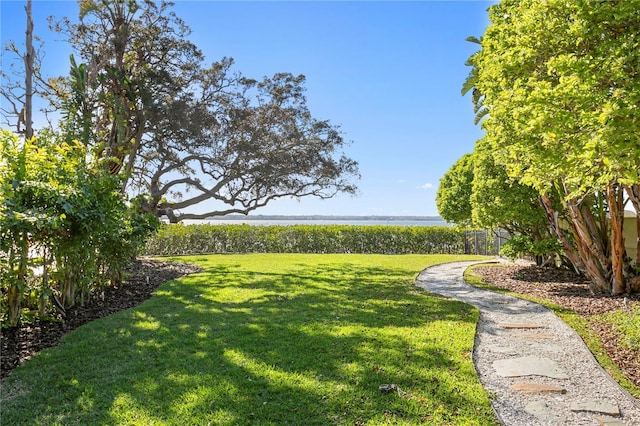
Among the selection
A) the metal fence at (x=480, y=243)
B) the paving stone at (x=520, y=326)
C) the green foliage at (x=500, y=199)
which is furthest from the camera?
the metal fence at (x=480, y=243)

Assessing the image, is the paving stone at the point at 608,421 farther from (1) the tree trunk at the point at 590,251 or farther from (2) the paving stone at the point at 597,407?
(1) the tree trunk at the point at 590,251

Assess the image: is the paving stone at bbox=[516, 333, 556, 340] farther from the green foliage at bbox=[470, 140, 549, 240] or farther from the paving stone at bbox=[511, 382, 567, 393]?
the green foliage at bbox=[470, 140, 549, 240]

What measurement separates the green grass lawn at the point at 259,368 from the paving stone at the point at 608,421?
84cm

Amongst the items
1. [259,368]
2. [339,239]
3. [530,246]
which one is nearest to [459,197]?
[530,246]

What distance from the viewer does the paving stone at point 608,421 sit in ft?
10.3

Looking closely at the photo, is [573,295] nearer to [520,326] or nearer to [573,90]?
[520,326]

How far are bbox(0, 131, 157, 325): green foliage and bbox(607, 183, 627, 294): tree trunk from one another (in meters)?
8.61

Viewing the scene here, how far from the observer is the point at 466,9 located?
8.41 metres

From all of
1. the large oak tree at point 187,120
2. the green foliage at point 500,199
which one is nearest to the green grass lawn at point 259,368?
the green foliage at point 500,199

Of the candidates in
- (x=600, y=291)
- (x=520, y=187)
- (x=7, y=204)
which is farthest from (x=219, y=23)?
(x=600, y=291)

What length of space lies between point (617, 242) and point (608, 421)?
5.58m

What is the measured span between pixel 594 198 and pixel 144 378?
9550 millimetres

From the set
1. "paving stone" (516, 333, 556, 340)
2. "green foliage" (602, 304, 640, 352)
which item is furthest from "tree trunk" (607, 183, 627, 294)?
"paving stone" (516, 333, 556, 340)

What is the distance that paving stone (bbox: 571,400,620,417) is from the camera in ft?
10.9
